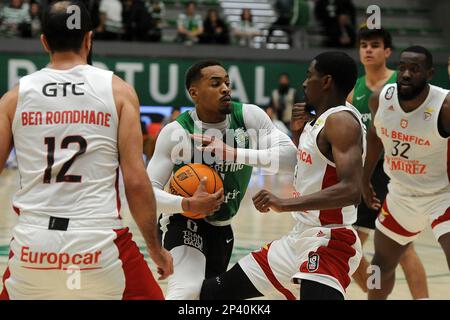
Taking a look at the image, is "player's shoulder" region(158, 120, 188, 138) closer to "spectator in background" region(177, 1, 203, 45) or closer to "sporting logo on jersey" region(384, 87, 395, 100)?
"sporting logo on jersey" region(384, 87, 395, 100)

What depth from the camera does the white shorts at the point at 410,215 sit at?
19.1ft

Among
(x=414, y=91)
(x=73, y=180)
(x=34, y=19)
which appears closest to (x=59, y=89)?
(x=73, y=180)

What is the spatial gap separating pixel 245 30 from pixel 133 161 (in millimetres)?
16238

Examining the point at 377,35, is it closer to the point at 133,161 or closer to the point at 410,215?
the point at 410,215

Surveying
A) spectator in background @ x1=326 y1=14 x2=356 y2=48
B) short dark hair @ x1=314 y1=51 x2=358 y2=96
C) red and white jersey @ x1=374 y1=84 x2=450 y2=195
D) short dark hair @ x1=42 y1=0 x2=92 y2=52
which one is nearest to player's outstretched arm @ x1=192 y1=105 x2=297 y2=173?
short dark hair @ x1=314 y1=51 x2=358 y2=96

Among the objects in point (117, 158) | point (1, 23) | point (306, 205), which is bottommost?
point (1, 23)

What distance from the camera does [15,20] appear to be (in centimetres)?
1808

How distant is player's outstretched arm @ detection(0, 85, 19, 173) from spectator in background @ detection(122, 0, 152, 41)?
600 inches

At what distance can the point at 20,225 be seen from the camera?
3.61 m

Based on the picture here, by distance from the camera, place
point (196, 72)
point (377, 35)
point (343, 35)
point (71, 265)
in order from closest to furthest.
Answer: point (71, 265) → point (196, 72) → point (377, 35) → point (343, 35)

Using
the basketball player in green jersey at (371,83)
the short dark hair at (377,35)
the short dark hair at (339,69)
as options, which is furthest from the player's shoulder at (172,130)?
the short dark hair at (377,35)

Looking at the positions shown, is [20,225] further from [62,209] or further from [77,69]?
[77,69]

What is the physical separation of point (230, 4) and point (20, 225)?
18544mm

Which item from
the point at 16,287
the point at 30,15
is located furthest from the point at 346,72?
the point at 30,15
